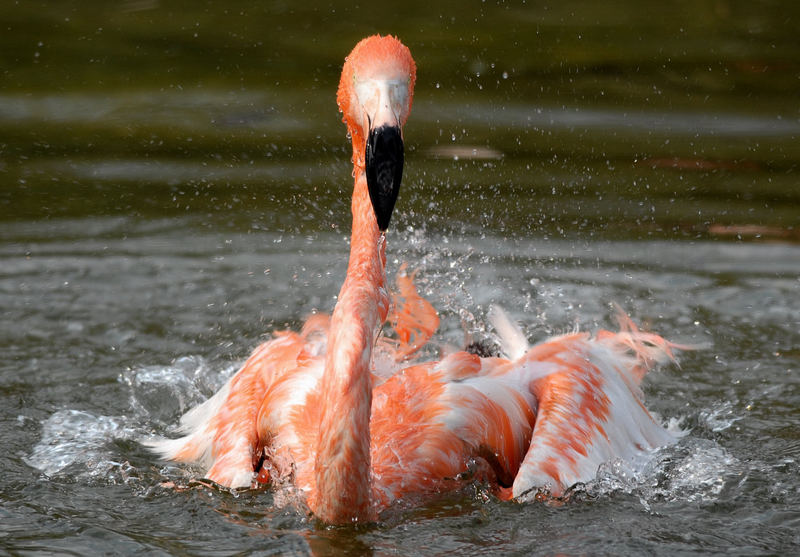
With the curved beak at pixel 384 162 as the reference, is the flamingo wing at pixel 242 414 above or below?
below

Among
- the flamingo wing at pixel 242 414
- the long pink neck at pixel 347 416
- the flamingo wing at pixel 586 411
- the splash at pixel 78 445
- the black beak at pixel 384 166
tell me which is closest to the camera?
the black beak at pixel 384 166

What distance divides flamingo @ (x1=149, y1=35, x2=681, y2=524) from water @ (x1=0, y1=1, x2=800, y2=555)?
14 centimetres

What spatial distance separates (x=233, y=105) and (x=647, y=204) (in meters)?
3.27

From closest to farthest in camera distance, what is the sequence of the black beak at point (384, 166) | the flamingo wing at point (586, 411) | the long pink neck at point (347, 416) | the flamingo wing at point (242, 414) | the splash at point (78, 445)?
the black beak at point (384, 166) < the long pink neck at point (347, 416) < the flamingo wing at point (586, 411) < the flamingo wing at point (242, 414) < the splash at point (78, 445)

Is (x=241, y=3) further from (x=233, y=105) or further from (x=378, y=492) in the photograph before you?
(x=378, y=492)

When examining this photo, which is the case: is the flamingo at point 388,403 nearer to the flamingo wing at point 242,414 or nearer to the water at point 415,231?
the flamingo wing at point 242,414

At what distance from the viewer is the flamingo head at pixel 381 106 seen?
377 centimetres

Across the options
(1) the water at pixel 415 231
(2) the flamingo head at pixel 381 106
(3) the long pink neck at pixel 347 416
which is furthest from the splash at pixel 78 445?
(2) the flamingo head at pixel 381 106

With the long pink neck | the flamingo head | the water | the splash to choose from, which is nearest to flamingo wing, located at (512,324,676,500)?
the water

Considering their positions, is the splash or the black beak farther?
the splash

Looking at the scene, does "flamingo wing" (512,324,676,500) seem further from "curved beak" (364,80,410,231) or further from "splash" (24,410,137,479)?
"splash" (24,410,137,479)

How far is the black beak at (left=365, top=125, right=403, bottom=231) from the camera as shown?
3.77 meters

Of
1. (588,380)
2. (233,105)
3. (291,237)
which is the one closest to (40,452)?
(588,380)

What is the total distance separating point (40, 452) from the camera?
188 inches
